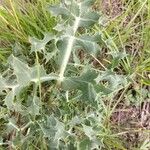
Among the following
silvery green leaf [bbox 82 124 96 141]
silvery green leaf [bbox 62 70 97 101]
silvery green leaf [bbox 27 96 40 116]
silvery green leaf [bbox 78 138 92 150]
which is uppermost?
silvery green leaf [bbox 62 70 97 101]

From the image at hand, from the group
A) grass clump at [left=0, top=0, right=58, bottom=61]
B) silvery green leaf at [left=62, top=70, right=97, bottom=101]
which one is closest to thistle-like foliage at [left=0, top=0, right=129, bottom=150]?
silvery green leaf at [left=62, top=70, right=97, bottom=101]

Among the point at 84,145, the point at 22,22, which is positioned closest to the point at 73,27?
the point at 22,22

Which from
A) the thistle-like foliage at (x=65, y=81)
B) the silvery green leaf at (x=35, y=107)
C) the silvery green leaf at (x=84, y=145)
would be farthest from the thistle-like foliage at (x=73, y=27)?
the silvery green leaf at (x=84, y=145)

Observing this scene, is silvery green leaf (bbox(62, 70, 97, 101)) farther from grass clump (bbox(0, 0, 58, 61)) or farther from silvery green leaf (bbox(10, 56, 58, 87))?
grass clump (bbox(0, 0, 58, 61))

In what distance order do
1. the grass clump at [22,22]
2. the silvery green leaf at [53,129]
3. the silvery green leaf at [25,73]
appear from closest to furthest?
the silvery green leaf at [25,73], the silvery green leaf at [53,129], the grass clump at [22,22]

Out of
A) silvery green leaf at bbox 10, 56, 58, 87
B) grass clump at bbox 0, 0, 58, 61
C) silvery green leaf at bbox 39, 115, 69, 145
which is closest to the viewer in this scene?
silvery green leaf at bbox 10, 56, 58, 87

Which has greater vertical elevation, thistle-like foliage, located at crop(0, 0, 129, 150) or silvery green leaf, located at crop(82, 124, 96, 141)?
thistle-like foliage, located at crop(0, 0, 129, 150)

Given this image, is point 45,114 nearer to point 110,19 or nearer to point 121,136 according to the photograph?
point 121,136

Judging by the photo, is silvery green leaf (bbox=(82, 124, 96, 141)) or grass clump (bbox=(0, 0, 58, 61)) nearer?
silvery green leaf (bbox=(82, 124, 96, 141))

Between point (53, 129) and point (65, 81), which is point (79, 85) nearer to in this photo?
point (65, 81)

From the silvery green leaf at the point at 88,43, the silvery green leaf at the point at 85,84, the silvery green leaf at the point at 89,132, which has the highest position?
the silvery green leaf at the point at 88,43

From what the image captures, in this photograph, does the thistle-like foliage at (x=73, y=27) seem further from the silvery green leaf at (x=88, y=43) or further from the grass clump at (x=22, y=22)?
the grass clump at (x=22, y=22)

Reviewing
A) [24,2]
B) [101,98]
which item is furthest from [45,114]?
[24,2]
